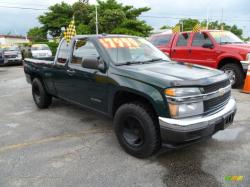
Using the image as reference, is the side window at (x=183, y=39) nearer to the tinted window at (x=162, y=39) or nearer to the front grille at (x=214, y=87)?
the tinted window at (x=162, y=39)

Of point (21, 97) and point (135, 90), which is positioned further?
point (21, 97)

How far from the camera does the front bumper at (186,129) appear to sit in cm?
318

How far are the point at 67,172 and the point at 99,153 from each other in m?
0.67

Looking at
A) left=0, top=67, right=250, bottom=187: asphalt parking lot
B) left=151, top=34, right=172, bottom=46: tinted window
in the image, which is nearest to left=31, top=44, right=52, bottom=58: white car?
left=151, top=34, right=172, bottom=46: tinted window

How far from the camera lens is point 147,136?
3510mm

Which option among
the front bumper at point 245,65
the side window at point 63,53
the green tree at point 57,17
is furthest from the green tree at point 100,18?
the side window at point 63,53

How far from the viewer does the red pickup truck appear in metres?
7.99

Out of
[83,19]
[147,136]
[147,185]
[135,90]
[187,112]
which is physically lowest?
[147,185]

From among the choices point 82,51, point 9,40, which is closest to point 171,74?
point 82,51

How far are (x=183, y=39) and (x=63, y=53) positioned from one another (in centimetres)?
536

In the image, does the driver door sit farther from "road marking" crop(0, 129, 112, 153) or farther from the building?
the building

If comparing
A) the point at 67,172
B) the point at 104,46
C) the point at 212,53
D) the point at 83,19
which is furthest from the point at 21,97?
the point at 83,19

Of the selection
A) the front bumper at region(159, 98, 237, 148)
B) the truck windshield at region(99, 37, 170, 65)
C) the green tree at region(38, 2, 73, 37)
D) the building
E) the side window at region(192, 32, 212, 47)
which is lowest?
the front bumper at region(159, 98, 237, 148)

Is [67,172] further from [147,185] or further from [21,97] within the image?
[21,97]
